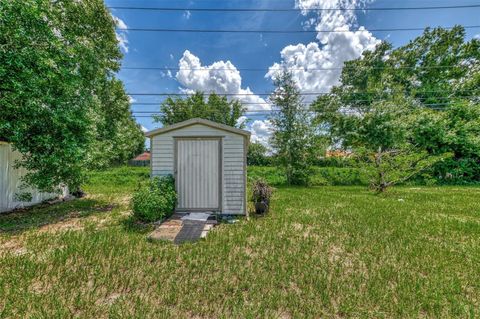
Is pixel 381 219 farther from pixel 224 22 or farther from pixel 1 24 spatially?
pixel 224 22

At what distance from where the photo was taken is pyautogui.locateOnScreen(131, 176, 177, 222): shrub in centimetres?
471

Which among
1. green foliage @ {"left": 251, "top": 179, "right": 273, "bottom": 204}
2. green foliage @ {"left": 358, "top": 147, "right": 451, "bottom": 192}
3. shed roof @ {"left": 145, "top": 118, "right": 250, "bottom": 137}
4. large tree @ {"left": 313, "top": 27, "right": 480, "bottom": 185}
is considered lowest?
green foliage @ {"left": 251, "top": 179, "right": 273, "bottom": 204}

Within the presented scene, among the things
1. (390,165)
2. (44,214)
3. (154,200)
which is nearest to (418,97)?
(390,165)

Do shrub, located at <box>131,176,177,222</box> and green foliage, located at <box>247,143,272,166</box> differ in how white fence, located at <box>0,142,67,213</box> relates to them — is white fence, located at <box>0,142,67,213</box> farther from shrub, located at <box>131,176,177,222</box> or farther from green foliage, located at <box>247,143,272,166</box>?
green foliage, located at <box>247,143,272,166</box>

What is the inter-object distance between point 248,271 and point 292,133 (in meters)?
11.3

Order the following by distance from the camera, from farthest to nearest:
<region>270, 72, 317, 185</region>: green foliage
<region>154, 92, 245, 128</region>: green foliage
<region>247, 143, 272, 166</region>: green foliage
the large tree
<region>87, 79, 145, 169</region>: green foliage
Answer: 1. <region>154, 92, 245, 128</region>: green foliage
2. <region>247, 143, 272, 166</region>: green foliage
3. <region>270, 72, 317, 185</region>: green foliage
4. the large tree
5. <region>87, 79, 145, 169</region>: green foliage

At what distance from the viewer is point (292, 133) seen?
13.1 m

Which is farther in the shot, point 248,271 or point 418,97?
point 418,97

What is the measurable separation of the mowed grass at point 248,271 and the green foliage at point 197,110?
67.0 ft

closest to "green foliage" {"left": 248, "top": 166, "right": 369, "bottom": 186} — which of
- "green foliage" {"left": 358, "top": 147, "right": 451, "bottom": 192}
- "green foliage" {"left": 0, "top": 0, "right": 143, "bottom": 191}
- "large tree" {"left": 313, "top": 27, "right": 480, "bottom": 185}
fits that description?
"large tree" {"left": 313, "top": 27, "right": 480, "bottom": 185}

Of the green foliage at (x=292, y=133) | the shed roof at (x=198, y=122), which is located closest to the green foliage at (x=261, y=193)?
the shed roof at (x=198, y=122)

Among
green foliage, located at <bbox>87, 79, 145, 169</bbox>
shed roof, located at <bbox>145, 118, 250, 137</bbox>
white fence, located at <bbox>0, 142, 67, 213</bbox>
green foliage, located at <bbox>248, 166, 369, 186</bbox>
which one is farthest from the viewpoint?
green foliage, located at <bbox>248, 166, 369, 186</bbox>

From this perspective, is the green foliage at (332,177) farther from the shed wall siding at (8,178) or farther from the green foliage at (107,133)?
the shed wall siding at (8,178)

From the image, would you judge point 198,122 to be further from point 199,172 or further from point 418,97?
point 418,97
